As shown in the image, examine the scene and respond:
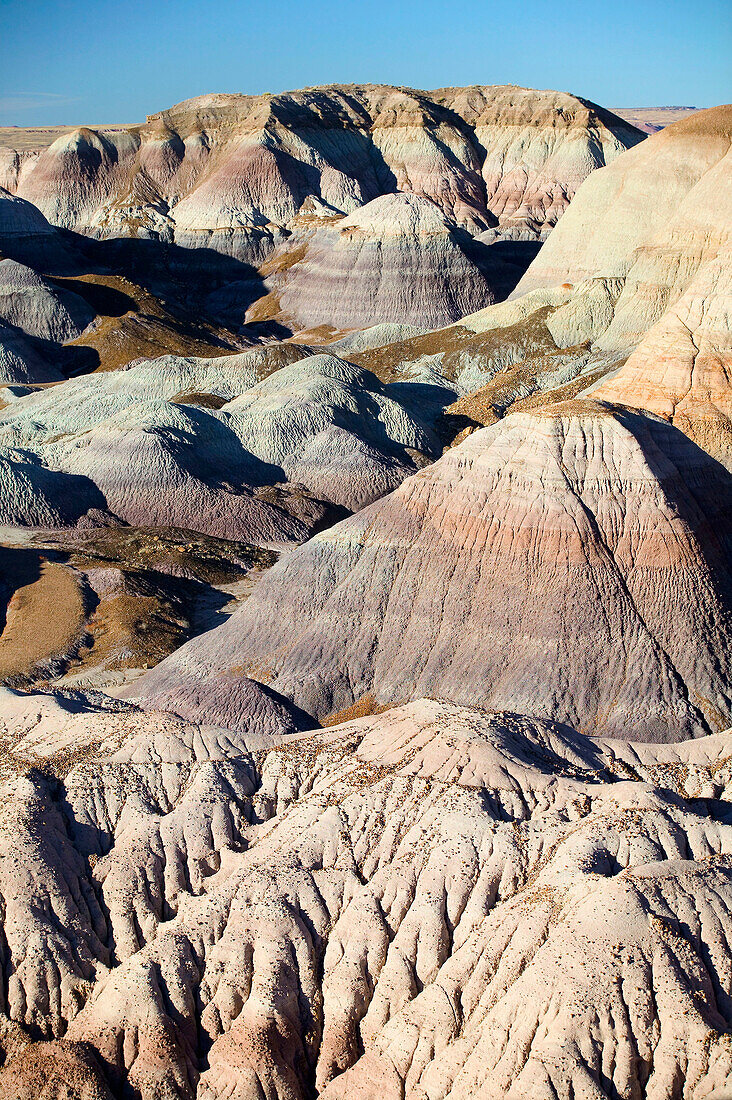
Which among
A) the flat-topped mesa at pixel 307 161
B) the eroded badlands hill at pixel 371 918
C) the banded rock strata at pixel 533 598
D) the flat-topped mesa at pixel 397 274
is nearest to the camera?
the eroded badlands hill at pixel 371 918

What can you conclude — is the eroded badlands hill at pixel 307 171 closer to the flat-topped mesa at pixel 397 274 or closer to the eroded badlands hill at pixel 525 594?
the flat-topped mesa at pixel 397 274

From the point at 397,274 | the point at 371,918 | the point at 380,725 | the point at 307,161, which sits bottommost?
the point at 371,918

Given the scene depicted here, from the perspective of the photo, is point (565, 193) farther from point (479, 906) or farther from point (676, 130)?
point (479, 906)

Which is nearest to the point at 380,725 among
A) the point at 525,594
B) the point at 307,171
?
the point at 525,594

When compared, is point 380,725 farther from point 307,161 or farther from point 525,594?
point 307,161

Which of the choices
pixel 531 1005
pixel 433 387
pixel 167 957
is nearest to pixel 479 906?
pixel 531 1005

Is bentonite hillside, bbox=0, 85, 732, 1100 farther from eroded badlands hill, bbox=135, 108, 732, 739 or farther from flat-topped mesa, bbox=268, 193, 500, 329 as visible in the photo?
flat-topped mesa, bbox=268, 193, 500, 329

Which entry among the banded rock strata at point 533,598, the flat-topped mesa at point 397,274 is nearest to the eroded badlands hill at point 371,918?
the banded rock strata at point 533,598
